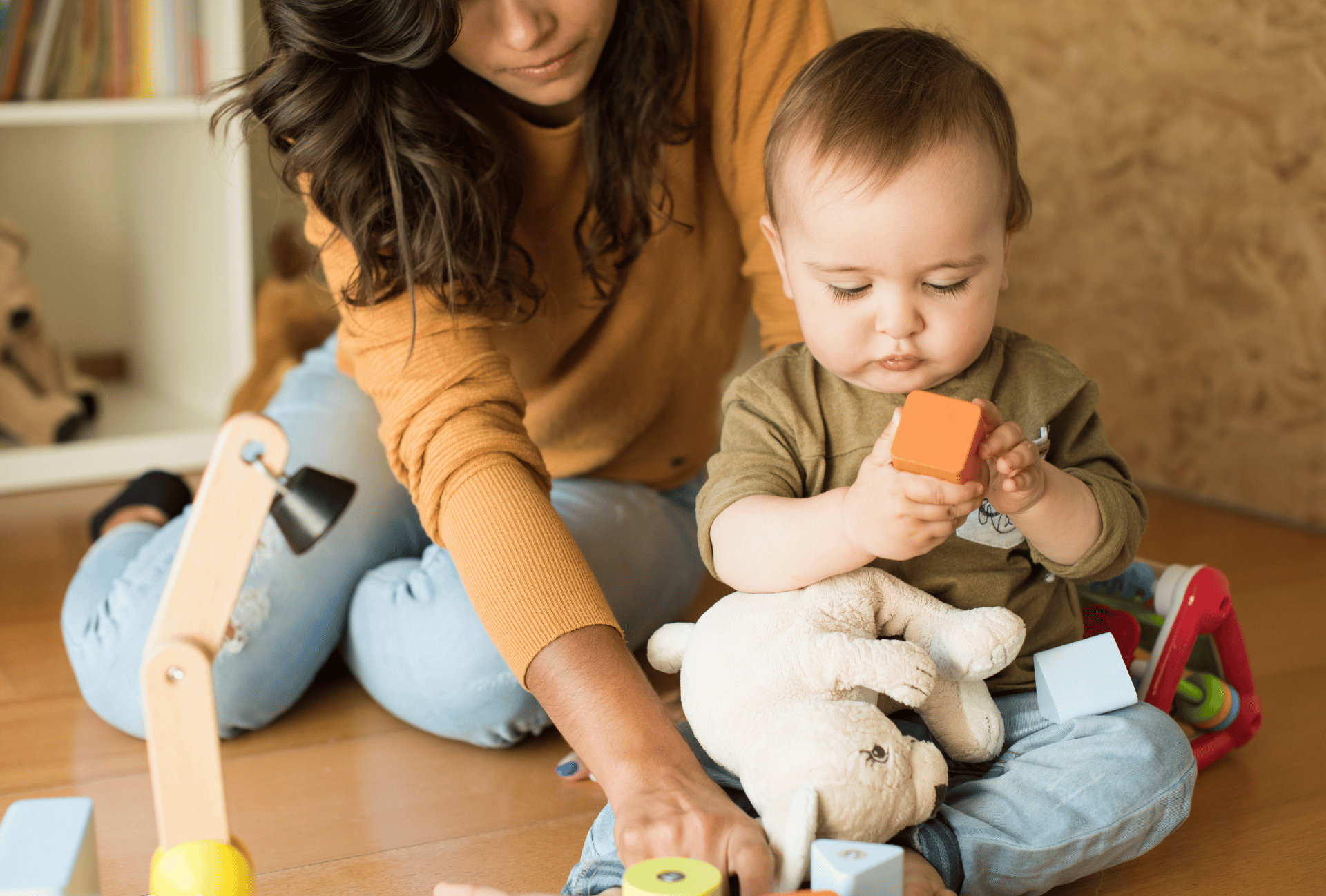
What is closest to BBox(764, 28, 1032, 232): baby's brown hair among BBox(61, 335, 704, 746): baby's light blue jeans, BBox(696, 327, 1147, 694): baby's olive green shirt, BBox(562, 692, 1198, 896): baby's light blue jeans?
BBox(696, 327, 1147, 694): baby's olive green shirt

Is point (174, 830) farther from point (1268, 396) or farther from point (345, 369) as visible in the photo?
point (1268, 396)

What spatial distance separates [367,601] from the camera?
1.11 metres

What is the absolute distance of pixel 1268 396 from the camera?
163 cm

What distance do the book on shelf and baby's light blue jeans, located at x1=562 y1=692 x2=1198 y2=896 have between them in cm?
155

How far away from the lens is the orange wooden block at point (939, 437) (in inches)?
24.7

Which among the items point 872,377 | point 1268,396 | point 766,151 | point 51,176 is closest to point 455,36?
point 766,151

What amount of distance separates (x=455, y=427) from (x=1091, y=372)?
1.27 metres

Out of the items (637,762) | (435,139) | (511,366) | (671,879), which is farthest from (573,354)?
(671,879)

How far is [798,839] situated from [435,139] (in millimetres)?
585

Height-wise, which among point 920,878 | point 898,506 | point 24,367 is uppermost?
point 898,506

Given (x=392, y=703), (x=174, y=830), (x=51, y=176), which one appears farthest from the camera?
(x=51, y=176)

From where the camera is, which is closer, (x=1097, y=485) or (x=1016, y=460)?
(x=1016, y=460)

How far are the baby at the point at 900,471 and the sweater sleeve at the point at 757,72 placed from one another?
0.26 metres

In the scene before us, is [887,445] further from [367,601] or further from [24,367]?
[24,367]
